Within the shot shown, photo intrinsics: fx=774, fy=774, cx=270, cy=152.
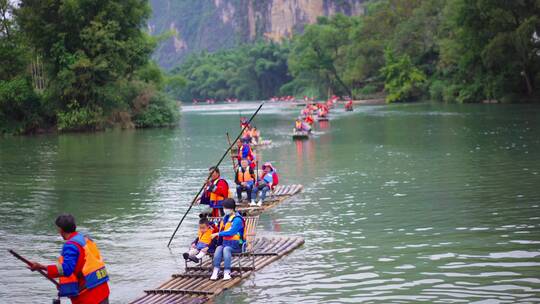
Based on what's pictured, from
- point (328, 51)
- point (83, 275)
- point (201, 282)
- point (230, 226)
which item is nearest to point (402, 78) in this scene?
point (328, 51)

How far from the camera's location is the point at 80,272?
961 centimetres

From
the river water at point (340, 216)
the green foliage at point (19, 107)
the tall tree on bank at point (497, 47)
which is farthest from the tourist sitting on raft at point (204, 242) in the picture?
the tall tree on bank at point (497, 47)

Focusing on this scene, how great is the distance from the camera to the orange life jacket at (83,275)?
9555 mm

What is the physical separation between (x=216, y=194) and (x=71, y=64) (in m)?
47.4

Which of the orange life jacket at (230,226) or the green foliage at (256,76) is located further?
the green foliage at (256,76)

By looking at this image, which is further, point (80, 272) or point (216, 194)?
point (216, 194)

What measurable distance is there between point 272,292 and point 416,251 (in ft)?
12.1

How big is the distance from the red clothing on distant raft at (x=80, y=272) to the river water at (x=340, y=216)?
11.7 ft

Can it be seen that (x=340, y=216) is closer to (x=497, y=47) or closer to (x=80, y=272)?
(x=80, y=272)

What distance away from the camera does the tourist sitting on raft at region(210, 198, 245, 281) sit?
14000 mm

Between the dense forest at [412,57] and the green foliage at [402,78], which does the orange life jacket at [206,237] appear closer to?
the dense forest at [412,57]

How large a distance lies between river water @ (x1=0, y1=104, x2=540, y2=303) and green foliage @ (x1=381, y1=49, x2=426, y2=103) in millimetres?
60435

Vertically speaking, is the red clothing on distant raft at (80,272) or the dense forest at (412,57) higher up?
the dense forest at (412,57)

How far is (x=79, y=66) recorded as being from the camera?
204 ft
